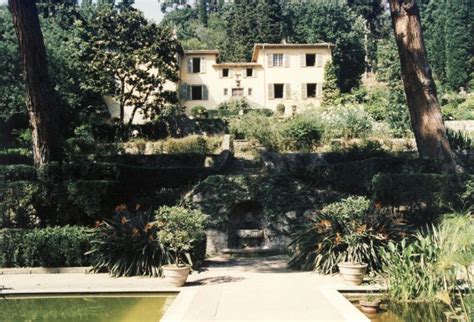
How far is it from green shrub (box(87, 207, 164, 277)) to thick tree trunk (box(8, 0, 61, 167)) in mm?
4493

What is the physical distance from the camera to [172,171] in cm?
1942

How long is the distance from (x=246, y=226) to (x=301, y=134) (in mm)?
10294

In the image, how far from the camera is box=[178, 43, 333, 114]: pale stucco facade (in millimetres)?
41531

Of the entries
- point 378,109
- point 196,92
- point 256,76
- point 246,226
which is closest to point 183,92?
point 196,92

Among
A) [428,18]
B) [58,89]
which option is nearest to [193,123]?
[58,89]

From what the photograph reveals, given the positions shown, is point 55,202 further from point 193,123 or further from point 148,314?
point 193,123

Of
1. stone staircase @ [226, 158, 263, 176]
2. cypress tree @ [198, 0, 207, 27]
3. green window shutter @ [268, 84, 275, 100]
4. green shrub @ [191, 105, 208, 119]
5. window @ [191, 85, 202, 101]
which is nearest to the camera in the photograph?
stone staircase @ [226, 158, 263, 176]

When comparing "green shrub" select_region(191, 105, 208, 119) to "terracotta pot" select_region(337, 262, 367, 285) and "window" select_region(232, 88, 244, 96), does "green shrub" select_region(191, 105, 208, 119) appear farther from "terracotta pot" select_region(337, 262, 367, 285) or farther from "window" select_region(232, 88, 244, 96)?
"terracotta pot" select_region(337, 262, 367, 285)

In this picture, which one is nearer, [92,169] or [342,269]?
[342,269]

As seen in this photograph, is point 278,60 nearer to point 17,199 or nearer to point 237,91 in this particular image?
point 237,91

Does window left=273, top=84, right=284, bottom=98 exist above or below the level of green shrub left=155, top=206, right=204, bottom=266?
above

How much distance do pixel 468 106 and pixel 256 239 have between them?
28428 millimetres

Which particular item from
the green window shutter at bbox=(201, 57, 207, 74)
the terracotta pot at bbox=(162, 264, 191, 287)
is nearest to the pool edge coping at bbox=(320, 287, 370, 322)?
the terracotta pot at bbox=(162, 264, 191, 287)

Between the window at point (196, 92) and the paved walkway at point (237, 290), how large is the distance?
102ft
